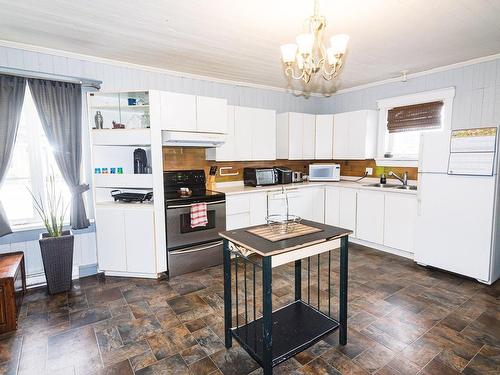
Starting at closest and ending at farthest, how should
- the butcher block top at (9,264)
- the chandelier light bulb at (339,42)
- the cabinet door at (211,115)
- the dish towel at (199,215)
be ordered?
the chandelier light bulb at (339,42) < the butcher block top at (9,264) < the dish towel at (199,215) < the cabinet door at (211,115)

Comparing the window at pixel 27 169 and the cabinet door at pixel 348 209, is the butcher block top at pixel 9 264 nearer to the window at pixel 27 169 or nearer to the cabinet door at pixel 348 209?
the window at pixel 27 169

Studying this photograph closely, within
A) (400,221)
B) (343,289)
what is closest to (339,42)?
(343,289)

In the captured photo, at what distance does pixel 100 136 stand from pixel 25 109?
2.60ft

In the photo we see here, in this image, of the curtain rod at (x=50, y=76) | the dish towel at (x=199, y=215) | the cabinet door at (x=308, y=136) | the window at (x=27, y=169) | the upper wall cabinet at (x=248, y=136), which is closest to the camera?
the curtain rod at (x=50, y=76)

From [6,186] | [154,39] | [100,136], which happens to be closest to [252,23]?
[154,39]

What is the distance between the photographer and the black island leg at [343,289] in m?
2.05

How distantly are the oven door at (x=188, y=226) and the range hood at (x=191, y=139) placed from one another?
0.79 m

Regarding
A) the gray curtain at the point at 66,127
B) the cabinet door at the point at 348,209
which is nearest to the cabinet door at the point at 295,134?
the cabinet door at the point at 348,209

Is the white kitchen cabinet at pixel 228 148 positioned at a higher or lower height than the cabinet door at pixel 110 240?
higher

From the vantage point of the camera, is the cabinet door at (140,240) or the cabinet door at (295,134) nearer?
the cabinet door at (140,240)

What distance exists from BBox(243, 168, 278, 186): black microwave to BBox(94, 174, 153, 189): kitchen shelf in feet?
5.26

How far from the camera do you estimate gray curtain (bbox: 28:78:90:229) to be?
120 inches

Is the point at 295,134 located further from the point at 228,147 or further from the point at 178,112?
the point at 178,112

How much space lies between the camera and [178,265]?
341 cm
